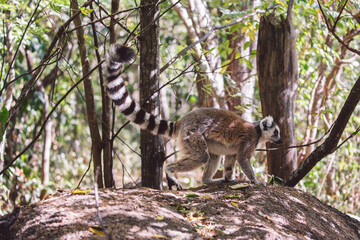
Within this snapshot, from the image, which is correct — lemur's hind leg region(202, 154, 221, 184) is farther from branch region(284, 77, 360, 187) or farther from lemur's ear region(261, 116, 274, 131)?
branch region(284, 77, 360, 187)

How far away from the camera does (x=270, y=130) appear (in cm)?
525

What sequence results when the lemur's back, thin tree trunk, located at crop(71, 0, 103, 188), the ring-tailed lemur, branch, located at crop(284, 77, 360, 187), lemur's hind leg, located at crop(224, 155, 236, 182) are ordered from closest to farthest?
branch, located at crop(284, 77, 360, 187) < the ring-tailed lemur < thin tree trunk, located at crop(71, 0, 103, 188) < the lemur's back < lemur's hind leg, located at crop(224, 155, 236, 182)

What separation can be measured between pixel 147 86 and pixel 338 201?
7.11 meters

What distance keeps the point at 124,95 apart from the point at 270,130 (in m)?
2.16

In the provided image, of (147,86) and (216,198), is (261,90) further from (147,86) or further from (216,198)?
(216,198)

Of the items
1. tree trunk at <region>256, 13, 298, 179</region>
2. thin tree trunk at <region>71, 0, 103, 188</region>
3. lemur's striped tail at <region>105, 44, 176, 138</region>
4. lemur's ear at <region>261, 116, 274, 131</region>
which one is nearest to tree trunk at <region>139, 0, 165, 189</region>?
lemur's striped tail at <region>105, 44, 176, 138</region>

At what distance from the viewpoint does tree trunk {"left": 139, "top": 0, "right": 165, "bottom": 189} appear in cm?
443

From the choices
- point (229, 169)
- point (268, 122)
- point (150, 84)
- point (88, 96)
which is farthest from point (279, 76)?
point (88, 96)

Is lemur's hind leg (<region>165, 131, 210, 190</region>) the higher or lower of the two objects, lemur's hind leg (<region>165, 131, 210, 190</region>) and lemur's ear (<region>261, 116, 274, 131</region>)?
the lower

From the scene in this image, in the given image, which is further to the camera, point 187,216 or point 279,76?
point 279,76

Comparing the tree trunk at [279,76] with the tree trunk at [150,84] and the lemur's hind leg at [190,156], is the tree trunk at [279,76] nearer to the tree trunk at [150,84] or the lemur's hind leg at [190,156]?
the lemur's hind leg at [190,156]

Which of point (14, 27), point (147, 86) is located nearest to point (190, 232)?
point (147, 86)

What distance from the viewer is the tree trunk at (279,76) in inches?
207

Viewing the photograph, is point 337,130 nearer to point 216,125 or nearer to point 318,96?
point 216,125
